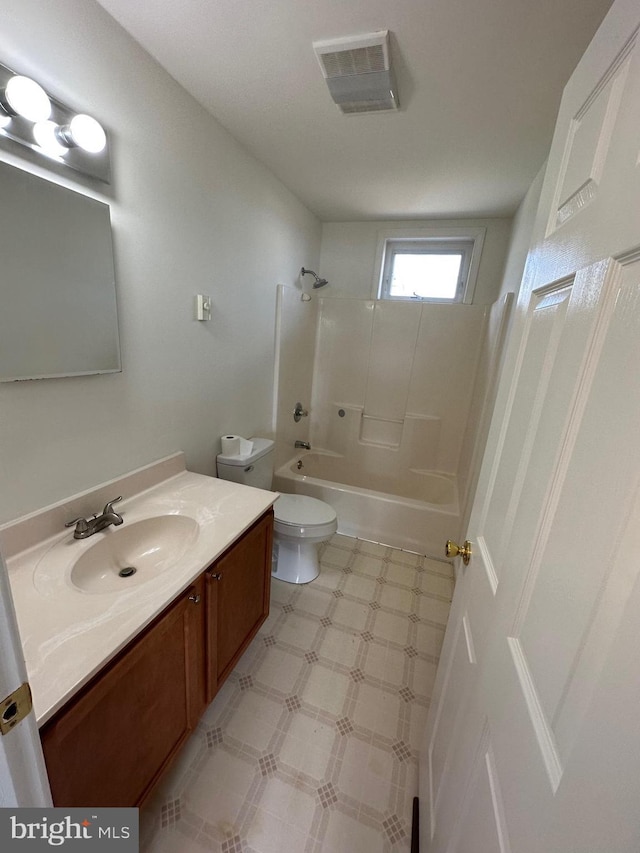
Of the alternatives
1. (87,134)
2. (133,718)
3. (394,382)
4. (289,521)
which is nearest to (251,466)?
(289,521)

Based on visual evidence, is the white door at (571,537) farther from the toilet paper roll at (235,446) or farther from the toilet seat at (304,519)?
the toilet paper roll at (235,446)

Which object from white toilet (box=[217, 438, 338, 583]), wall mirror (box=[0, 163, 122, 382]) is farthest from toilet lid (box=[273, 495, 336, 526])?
wall mirror (box=[0, 163, 122, 382])

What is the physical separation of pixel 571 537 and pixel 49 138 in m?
1.49

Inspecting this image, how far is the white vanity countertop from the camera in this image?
26.6 inches

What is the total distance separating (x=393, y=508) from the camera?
2.38 meters

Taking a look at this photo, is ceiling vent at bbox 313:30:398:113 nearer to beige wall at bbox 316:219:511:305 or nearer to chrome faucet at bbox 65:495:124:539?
beige wall at bbox 316:219:511:305

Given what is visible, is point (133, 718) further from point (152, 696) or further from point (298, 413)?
point (298, 413)

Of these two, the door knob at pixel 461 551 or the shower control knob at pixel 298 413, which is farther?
the shower control knob at pixel 298 413

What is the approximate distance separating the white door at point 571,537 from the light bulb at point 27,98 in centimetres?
122

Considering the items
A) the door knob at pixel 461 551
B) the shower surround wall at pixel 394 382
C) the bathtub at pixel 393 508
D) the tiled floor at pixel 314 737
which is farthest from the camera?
the shower surround wall at pixel 394 382

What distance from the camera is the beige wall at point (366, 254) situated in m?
2.46

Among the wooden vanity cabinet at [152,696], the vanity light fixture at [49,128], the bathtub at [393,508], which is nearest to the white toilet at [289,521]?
the bathtub at [393,508]

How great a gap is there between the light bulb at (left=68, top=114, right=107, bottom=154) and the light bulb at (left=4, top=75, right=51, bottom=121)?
7 centimetres

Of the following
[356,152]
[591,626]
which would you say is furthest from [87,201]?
[591,626]
